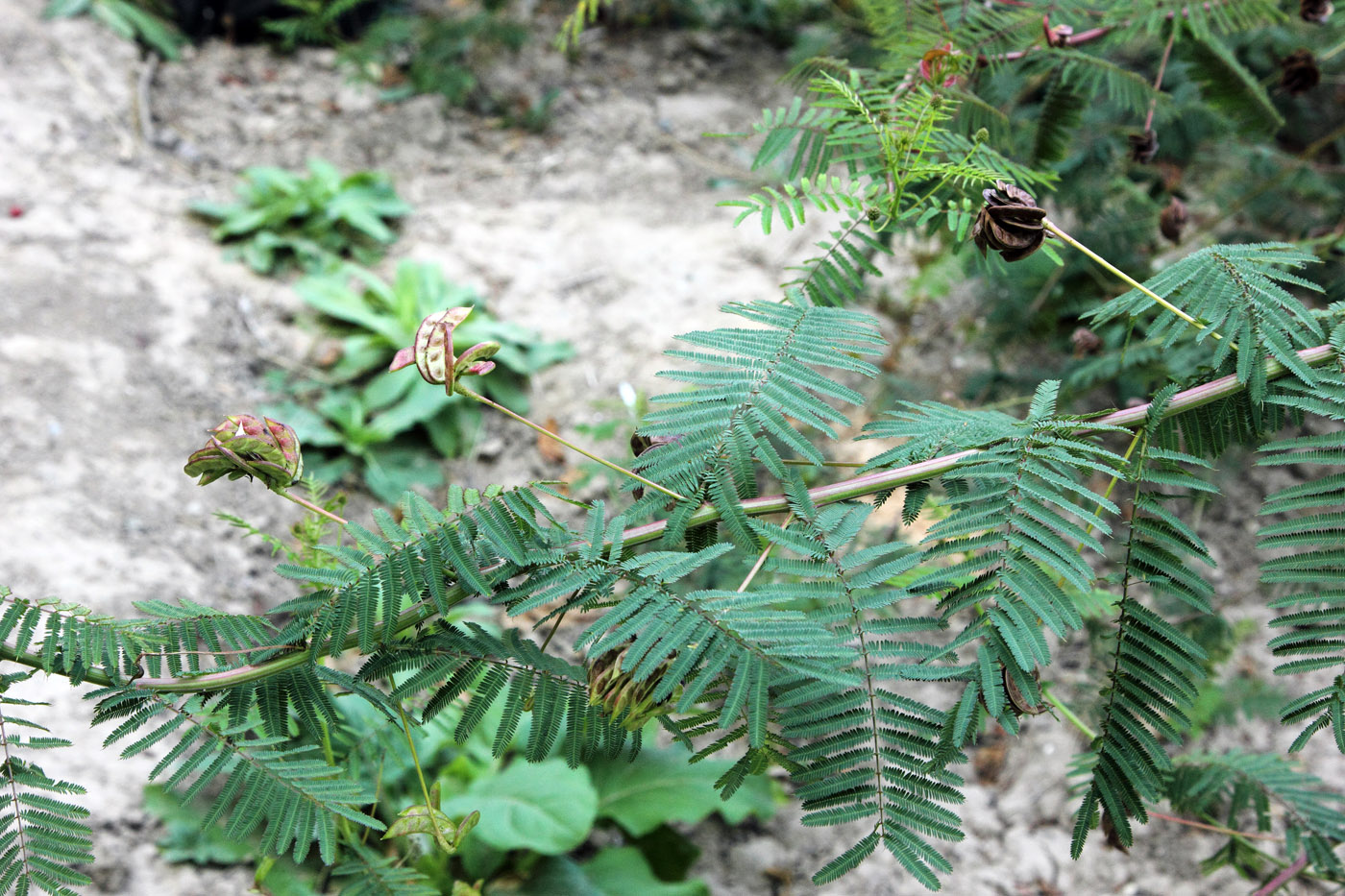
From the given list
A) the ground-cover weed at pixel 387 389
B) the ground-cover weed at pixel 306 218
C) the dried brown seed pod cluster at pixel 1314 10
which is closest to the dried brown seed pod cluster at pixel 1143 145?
the dried brown seed pod cluster at pixel 1314 10

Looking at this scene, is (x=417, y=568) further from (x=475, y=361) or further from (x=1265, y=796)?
(x=1265, y=796)

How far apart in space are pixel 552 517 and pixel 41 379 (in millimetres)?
2763

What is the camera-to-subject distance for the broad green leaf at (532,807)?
6.84ft

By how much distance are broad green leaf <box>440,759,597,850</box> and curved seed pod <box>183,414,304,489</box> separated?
54.4 inches

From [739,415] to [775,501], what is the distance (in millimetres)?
97

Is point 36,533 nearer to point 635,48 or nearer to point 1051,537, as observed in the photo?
point 1051,537

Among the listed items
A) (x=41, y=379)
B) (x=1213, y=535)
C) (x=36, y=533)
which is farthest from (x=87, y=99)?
(x=1213, y=535)

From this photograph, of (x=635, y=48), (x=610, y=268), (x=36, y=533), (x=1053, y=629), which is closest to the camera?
(x=1053, y=629)

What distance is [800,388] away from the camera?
930 mm

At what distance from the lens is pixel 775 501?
0.90m

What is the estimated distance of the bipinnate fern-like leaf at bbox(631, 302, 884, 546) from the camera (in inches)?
34.6

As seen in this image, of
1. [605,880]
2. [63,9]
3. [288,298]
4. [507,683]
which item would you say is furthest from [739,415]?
[63,9]

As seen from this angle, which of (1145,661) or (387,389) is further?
(387,389)

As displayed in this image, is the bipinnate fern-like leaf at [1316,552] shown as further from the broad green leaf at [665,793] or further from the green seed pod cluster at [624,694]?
the broad green leaf at [665,793]
